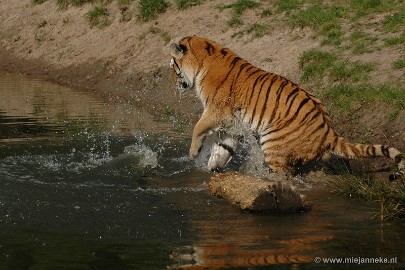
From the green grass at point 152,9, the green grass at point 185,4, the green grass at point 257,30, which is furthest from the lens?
the green grass at point 152,9

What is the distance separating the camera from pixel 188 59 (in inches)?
365

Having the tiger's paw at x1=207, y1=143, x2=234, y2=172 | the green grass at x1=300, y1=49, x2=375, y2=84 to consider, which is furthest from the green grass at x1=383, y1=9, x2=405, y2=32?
the tiger's paw at x1=207, y1=143, x2=234, y2=172

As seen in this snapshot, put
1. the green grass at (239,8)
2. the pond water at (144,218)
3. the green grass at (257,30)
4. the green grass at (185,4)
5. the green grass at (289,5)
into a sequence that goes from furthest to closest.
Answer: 1. the green grass at (185,4)
2. the green grass at (239,8)
3. the green grass at (289,5)
4. the green grass at (257,30)
5. the pond water at (144,218)

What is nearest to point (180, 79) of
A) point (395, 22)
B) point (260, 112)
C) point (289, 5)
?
point (260, 112)

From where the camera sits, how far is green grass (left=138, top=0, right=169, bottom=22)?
16047 mm

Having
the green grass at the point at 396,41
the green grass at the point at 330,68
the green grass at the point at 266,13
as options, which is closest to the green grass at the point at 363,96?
the green grass at the point at 330,68

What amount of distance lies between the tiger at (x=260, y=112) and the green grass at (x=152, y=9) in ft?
21.9

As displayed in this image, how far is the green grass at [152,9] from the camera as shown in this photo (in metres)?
16.0

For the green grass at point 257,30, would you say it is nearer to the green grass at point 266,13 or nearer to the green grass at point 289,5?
the green grass at point 266,13

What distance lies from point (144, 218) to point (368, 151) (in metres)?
2.22

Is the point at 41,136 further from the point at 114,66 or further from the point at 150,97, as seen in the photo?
the point at 114,66

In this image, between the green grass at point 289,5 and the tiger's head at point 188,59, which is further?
the green grass at point 289,5

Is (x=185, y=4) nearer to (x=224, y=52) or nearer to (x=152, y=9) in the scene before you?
(x=152, y=9)

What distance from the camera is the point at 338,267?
18.2 feet
